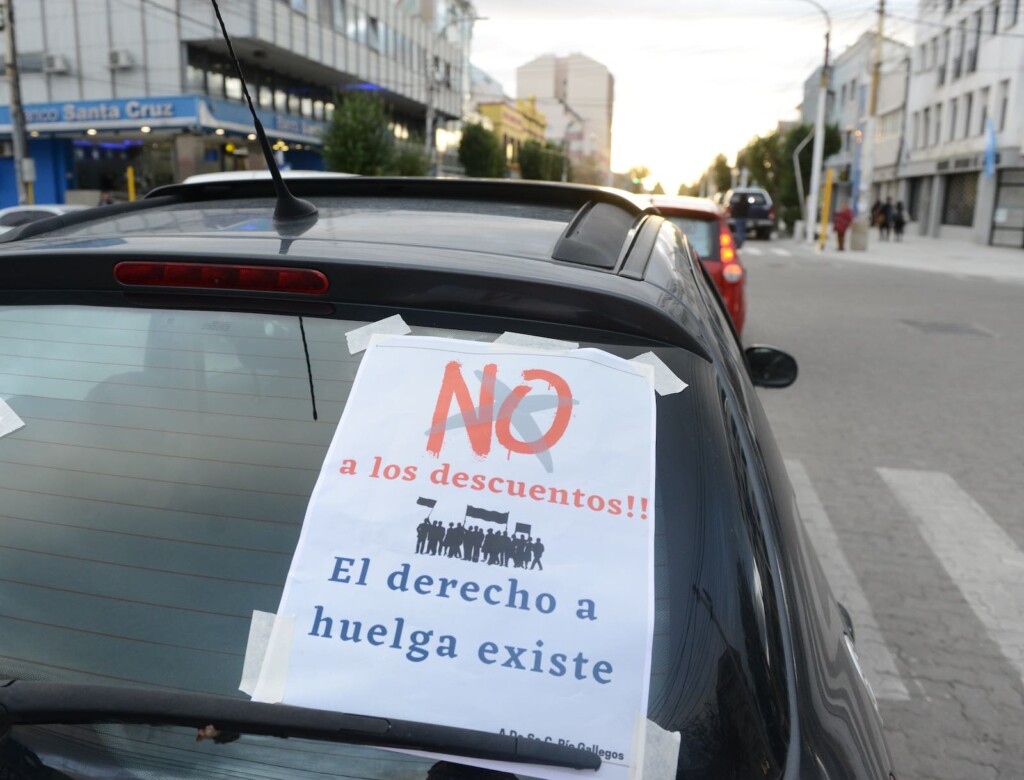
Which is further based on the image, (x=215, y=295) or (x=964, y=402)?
(x=964, y=402)

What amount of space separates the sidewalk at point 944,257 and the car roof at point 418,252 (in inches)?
852

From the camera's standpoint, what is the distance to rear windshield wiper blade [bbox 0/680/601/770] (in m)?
1.14

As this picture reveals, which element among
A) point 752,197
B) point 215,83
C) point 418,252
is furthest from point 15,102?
point 752,197

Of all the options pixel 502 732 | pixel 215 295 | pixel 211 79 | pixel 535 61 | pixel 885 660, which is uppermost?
pixel 535 61

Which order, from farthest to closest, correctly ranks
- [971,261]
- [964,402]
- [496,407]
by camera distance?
[971,261] < [964,402] < [496,407]

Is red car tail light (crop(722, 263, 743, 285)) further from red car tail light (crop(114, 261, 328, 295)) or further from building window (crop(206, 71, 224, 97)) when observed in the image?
building window (crop(206, 71, 224, 97))

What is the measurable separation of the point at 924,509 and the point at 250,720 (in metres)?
5.15

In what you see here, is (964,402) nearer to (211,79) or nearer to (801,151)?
(211,79)

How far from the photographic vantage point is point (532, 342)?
4.65ft

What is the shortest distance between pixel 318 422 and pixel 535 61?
568 ft

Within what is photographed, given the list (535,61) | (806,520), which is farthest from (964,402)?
A: (535,61)

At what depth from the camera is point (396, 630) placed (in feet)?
4.02

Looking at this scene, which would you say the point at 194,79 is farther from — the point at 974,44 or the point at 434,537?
the point at 434,537

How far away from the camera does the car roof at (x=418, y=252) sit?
144 cm
